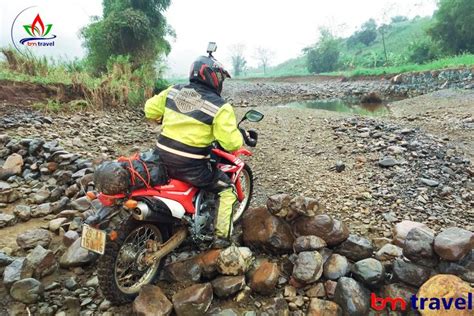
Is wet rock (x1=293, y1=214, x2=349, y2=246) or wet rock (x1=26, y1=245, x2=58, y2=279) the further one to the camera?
wet rock (x1=293, y1=214, x2=349, y2=246)

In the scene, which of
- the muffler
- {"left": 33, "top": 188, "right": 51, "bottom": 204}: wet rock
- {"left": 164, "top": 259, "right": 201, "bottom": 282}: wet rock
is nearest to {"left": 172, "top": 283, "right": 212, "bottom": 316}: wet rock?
{"left": 164, "top": 259, "right": 201, "bottom": 282}: wet rock

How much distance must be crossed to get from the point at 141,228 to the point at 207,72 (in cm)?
151

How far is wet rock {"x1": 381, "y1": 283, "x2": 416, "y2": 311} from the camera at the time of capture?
2.45m

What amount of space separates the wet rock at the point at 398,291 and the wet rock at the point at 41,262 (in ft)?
9.81

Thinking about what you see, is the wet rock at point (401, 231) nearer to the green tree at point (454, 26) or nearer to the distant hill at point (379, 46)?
the green tree at point (454, 26)

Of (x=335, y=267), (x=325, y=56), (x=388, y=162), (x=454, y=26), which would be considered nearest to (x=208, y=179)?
(x=335, y=267)

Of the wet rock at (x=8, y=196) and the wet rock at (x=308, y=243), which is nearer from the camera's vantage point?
the wet rock at (x=308, y=243)

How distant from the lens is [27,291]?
2531 millimetres

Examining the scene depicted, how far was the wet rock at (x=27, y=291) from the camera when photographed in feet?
8.27

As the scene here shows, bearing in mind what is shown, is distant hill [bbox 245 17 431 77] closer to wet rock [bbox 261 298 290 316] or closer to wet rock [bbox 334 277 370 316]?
wet rock [bbox 334 277 370 316]

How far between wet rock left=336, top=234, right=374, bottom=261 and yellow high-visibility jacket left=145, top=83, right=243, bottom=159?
144 cm

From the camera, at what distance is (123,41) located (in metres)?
12.3

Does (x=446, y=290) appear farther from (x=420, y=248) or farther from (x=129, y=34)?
(x=129, y=34)

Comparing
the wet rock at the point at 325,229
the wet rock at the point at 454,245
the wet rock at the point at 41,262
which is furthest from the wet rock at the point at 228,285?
the wet rock at the point at 454,245
